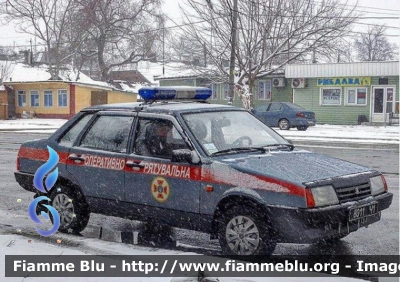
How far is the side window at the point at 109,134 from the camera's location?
21.2 ft

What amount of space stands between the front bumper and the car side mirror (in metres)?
0.92

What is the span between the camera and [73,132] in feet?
23.0

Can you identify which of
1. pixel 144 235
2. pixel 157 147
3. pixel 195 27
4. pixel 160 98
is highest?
pixel 195 27

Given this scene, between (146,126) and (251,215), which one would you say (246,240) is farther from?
(146,126)

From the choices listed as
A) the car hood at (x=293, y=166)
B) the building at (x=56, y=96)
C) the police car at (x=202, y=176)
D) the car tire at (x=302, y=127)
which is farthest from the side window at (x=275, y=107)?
the car hood at (x=293, y=166)

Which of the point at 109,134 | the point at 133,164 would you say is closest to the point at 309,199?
the point at 133,164

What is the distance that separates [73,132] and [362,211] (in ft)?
11.4

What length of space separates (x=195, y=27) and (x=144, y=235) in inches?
1071

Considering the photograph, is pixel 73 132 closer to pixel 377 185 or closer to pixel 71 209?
pixel 71 209

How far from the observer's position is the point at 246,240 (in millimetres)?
5426

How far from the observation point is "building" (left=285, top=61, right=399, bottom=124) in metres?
34.3

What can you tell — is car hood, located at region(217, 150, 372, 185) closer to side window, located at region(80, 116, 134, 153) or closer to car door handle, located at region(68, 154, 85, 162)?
side window, located at region(80, 116, 134, 153)

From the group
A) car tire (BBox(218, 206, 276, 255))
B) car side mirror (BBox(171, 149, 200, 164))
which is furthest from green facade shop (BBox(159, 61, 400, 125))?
car tire (BBox(218, 206, 276, 255))

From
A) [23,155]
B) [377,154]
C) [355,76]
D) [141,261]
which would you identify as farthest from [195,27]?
[141,261]
